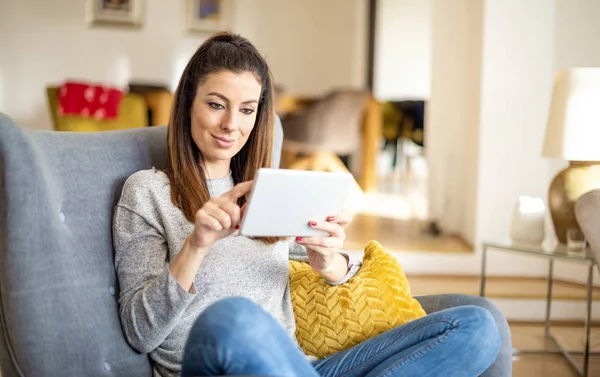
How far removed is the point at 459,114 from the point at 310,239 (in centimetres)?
305

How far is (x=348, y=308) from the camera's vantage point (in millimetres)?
1649

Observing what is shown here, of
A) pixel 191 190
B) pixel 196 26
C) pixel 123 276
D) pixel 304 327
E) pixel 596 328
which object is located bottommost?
pixel 596 328

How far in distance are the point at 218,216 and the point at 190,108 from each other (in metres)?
0.41

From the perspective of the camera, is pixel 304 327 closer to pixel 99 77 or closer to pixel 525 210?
pixel 525 210

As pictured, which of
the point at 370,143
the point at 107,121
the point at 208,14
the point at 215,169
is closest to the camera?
the point at 215,169

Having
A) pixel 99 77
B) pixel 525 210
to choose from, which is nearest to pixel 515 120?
pixel 525 210

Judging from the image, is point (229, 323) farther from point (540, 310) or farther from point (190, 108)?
point (540, 310)

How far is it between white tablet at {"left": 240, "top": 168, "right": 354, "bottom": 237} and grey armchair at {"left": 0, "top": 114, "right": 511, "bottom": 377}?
1.20 ft

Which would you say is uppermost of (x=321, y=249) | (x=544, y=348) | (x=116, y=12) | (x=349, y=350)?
(x=116, y=12)

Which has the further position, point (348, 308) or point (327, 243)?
point (348, 308)

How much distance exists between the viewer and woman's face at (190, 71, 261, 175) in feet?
5.20

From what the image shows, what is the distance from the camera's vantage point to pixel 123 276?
1525mm

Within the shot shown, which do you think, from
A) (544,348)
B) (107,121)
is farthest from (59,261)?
(107,121)

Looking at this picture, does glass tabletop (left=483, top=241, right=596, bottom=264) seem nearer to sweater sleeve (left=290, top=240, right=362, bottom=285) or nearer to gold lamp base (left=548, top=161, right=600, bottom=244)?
gold lamp base (left=548, top=161, right=600, bottom=244)
